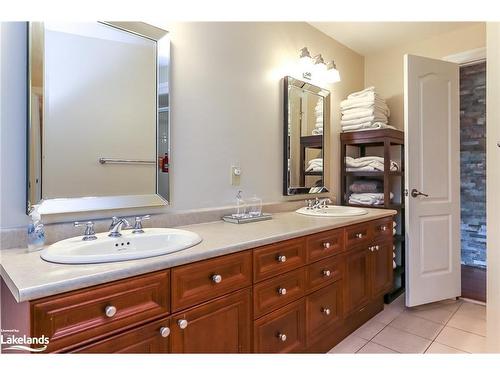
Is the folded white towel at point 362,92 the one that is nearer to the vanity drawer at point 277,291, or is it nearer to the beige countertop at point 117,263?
the beige countertop at point 117,263

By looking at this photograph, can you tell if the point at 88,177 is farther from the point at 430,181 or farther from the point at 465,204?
the point at 465,204

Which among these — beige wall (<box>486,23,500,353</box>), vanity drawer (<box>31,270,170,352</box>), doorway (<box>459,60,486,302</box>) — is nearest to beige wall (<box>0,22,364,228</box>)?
vanity drawer (<box>31,270,170,352</box>)

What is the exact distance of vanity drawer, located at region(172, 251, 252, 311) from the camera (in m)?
0.99

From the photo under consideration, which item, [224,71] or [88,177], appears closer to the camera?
[88,177]

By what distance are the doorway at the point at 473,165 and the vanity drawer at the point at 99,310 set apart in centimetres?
380

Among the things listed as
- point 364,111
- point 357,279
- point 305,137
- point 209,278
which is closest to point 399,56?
point 364,111

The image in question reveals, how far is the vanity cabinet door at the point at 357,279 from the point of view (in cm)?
176

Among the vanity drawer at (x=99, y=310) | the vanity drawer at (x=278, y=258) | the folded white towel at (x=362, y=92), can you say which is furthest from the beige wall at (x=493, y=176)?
the vanity drawer at (x=99, y=310)

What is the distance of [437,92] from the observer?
7.55 ft

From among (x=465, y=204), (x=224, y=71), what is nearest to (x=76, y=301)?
(x=224, y=71)

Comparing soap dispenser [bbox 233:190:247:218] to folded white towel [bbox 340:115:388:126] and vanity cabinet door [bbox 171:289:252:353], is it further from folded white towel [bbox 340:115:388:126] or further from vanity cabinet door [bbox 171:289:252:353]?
folded white towel [bbox 340:115:388:126]

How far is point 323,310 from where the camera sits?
1.58 m
